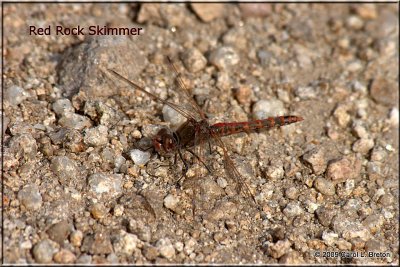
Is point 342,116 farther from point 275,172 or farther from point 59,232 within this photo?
point 59,232

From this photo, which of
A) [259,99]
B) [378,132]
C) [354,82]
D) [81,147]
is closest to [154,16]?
[259,99]

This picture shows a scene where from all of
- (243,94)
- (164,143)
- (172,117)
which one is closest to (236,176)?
(164,143)

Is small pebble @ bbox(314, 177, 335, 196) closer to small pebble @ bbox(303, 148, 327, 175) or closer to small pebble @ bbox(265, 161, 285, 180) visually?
small pebble @ bbox(303, 148, 327, 175)

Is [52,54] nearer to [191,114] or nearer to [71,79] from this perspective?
[71,79]

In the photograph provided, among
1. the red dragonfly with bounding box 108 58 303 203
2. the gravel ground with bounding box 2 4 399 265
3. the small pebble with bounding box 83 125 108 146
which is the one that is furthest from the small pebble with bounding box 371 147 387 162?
the small pebble with bounding box 83 125 108 146

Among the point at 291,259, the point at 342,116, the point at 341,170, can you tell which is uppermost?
the point at 342,116
